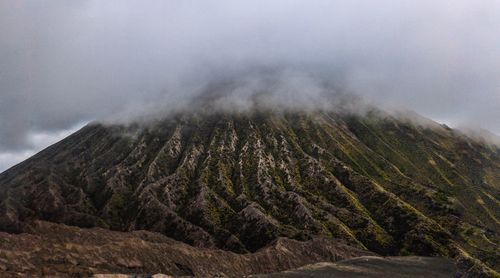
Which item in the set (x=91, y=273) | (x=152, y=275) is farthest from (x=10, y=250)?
(x=152, y=275)

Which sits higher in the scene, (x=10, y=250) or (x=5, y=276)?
(x=10, y=250)

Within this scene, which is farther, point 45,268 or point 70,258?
point 70,258

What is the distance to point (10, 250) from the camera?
194 meters

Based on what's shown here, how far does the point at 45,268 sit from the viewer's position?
604 feet

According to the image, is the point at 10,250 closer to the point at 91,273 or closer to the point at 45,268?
the point at 45,268

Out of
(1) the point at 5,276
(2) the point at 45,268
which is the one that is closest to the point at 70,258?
(2) the point at 45,268

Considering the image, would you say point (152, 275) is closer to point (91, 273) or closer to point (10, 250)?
point (91, 273)

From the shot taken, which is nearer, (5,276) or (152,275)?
(5,276)

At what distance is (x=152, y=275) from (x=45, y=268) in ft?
135

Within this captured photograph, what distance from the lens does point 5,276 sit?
167 meters

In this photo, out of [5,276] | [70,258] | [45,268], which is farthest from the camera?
[70,258]

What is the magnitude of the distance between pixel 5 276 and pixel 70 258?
107 feet

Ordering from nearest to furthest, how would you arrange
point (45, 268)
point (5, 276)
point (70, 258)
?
point (5, 276) < point (45, 268) < point (70, 258)

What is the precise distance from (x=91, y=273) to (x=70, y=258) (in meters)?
18.0
